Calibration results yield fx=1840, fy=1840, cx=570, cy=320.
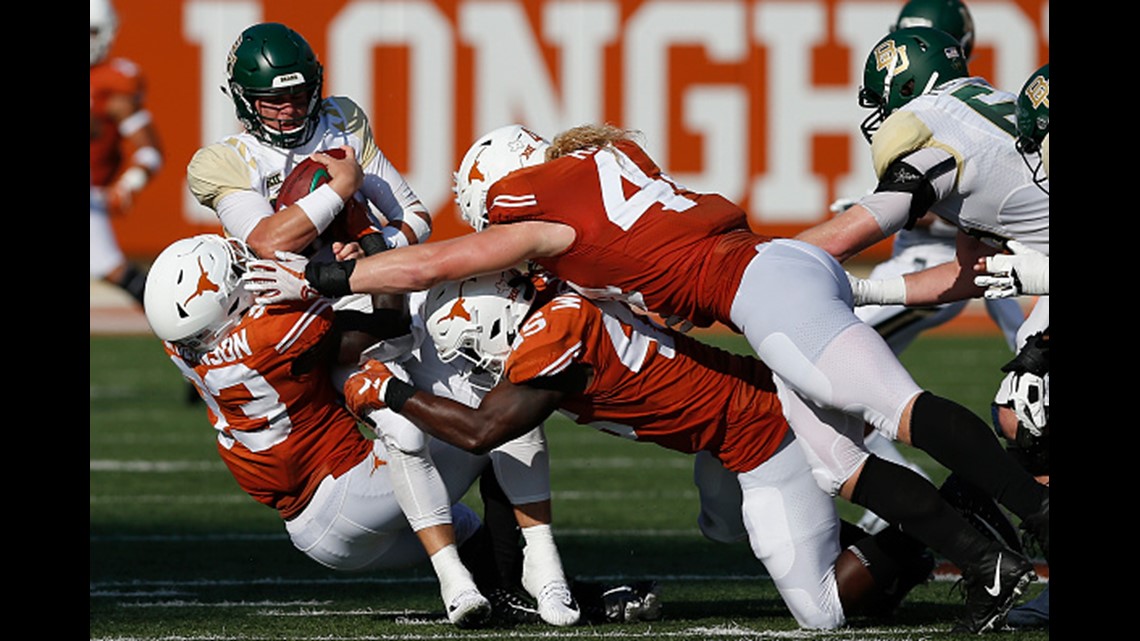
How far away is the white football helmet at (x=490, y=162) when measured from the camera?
4527mm

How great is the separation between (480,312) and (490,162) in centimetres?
39

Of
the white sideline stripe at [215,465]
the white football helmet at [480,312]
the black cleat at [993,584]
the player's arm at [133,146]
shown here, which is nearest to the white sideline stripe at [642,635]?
the black cleat at [993,584]

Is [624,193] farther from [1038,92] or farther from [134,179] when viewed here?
[134,179]

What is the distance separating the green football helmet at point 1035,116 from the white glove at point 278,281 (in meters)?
1.72

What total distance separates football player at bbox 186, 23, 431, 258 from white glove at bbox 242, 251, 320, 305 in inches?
20.2

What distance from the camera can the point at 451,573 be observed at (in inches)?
173

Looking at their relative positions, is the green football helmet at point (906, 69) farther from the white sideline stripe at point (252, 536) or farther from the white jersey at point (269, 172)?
the white sideline stripe at point (252, 536)

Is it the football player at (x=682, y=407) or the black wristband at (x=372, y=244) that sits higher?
the black wristband at (x=372, y=244)

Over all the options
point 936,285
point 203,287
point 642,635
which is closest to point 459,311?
point 203,287

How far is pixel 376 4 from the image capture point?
1408 cm

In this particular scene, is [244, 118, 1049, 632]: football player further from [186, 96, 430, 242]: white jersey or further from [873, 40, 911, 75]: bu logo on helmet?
[873, 40, 911, 75]: bu logo on helmet

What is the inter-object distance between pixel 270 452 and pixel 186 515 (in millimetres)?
2025
